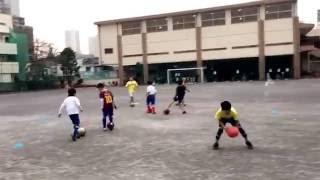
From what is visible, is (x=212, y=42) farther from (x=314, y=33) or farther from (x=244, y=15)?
(x=314, y=33)

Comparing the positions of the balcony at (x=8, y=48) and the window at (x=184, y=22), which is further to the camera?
the window at (x=184, y=22)

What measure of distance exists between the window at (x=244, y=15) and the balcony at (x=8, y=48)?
3139 cm

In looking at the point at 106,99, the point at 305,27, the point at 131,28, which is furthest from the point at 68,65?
the point at 106,99

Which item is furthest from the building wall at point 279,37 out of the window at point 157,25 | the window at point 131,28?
the window at point 131,28

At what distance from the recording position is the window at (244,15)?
70.8 metres

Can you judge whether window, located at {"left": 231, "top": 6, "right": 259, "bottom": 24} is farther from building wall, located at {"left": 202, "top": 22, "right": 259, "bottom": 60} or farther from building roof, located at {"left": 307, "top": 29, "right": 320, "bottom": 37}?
building roof, located at {"left": 307, "top": 29, "right": 320, "bottom": 37}

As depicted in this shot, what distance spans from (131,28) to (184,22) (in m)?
9.09

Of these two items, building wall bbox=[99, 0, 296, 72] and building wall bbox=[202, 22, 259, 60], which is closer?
building wall bbox=[99, 0, 296, 72]

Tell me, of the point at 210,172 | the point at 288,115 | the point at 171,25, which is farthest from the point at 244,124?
the point at 171,25

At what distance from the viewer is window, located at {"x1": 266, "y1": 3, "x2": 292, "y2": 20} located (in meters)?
69.1

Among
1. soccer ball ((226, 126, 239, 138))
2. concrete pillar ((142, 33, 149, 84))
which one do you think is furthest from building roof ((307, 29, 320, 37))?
soccer ball ((226, 126, 239, 138))

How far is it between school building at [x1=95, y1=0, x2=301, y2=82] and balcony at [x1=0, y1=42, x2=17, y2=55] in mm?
14741

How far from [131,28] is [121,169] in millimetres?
71440

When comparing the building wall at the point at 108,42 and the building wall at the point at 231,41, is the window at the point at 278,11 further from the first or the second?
the building wall at the point at 108,42
